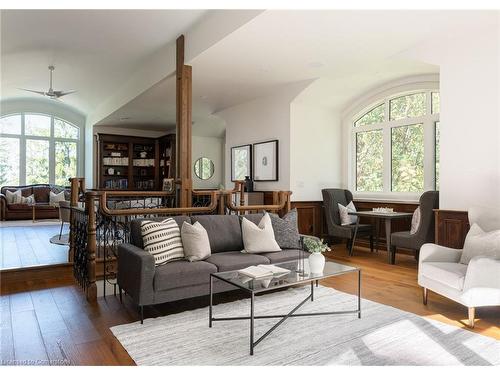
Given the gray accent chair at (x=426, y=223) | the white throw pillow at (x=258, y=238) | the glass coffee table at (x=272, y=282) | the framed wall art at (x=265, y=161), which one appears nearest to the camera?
the glass coffee table at (x=272, y=282)

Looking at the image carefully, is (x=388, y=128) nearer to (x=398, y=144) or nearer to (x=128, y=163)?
(x=398, y=144)

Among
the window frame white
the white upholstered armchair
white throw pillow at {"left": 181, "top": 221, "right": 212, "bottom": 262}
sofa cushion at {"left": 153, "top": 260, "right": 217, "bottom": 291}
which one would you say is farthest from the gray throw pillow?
the window frame white

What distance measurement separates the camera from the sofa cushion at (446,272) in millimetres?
3016

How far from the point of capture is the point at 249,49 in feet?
15.4

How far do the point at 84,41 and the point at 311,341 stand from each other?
205 inches

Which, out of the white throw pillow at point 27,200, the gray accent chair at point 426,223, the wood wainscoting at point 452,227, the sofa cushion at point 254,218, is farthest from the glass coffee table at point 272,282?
the white throw pillow at point 27,200

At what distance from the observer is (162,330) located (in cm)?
279

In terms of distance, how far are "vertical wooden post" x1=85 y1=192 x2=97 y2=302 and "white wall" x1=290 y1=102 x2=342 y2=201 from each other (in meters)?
3.67

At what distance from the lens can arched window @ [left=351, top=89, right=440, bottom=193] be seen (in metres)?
5.75

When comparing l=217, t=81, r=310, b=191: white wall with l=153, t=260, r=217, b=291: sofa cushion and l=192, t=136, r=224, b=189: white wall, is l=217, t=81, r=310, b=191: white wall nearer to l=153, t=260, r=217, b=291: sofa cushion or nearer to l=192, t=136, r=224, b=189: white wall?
l=192, t=136, r=224, b=189: white wall

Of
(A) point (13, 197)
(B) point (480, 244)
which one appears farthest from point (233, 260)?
(A) point (13, 197)

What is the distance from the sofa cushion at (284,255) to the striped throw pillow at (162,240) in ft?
2.92

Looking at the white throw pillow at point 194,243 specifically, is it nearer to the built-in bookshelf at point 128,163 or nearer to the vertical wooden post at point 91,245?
the vertical wooden post at point 91,245

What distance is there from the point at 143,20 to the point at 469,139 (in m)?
4.17
